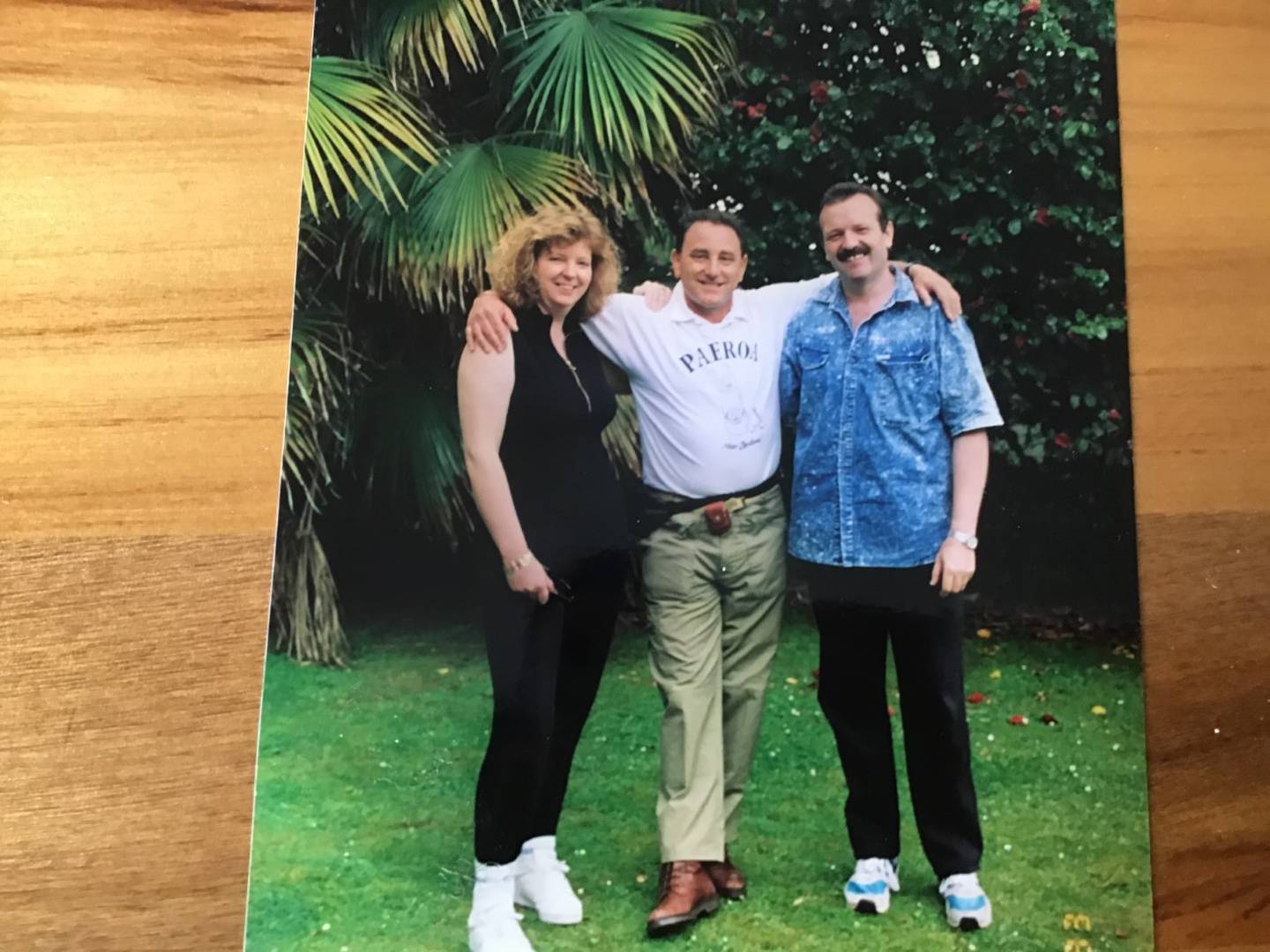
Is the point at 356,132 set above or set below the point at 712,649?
above

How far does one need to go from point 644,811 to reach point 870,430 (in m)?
0.45

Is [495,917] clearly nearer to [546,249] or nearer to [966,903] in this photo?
[966,903]

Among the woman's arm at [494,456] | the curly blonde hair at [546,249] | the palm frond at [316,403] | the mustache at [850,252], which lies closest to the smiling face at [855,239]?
the mustache at [850,252]

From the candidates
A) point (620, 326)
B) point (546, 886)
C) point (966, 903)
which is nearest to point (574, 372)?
point (620, 326)

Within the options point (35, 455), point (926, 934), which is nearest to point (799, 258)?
point (926, 934)

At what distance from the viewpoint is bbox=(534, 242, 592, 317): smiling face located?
42.9 inches

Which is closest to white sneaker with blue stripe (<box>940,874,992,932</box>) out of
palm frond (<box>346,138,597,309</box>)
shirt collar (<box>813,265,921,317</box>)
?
shirt collar (<box>813,265,921,317</box>)

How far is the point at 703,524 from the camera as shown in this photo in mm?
1077

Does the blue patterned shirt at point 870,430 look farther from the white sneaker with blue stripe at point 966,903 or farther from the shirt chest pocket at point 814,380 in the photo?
the white sneaker with blue stripe at point 966,903

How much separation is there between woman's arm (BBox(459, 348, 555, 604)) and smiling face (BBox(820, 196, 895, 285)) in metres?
0.36

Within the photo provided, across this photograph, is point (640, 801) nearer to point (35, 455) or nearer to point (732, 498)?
point (732, 498)

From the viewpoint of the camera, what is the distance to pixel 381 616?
3.70 ft

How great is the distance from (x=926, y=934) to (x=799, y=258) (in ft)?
2.28

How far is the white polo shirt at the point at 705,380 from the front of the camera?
1082 mm
